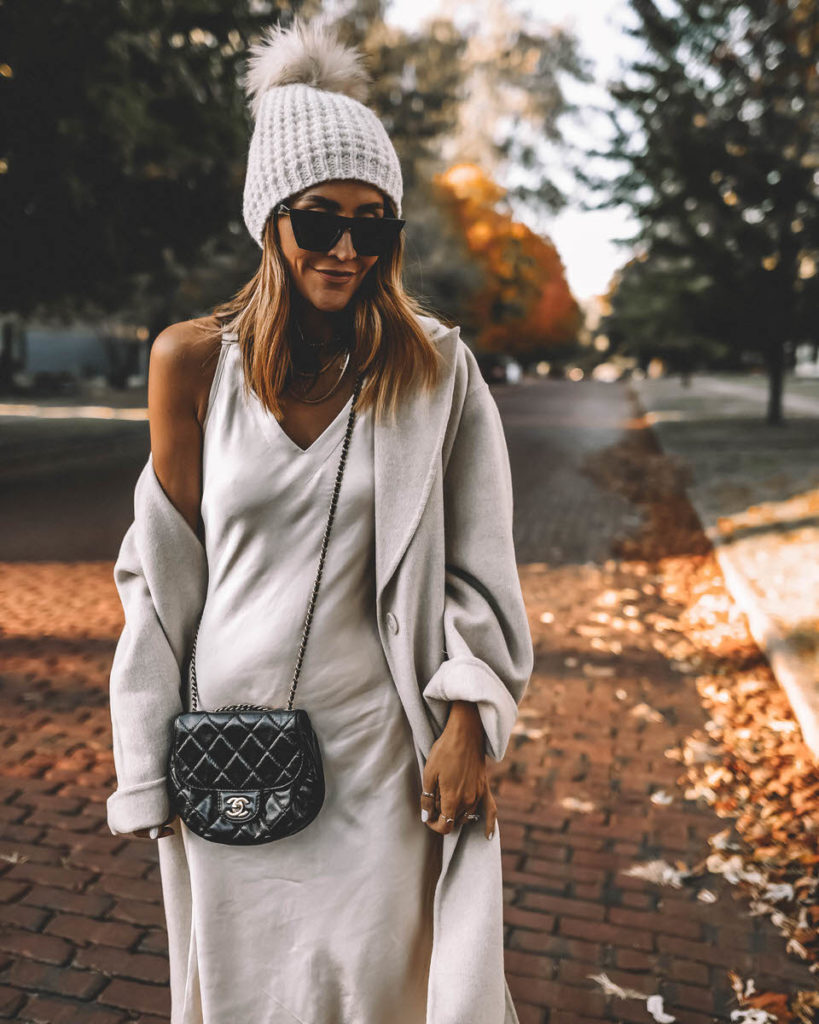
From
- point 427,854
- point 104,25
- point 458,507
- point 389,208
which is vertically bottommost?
point 427,854

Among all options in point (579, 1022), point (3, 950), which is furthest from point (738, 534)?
point (3, 950)

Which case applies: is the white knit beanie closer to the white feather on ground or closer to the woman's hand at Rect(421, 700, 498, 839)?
the white feather on ground

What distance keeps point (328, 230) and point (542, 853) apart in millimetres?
2826

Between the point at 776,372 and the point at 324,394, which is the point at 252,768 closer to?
the point at 324,394

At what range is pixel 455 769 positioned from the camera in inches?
67.1

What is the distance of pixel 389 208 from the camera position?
5.97ft

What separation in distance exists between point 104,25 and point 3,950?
9.59 meters

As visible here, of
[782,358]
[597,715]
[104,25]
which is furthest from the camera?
[782,358]

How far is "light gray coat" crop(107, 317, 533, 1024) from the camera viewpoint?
171 centimetres

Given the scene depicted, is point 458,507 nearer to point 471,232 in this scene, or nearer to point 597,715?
point 597,715

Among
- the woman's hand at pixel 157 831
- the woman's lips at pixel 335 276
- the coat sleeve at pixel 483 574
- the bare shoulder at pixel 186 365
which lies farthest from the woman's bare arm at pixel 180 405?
the woman's hand at pixel 157 831

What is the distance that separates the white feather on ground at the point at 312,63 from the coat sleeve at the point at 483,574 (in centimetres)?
65

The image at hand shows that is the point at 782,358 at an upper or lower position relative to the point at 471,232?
lower

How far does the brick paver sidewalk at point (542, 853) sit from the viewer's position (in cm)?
295
